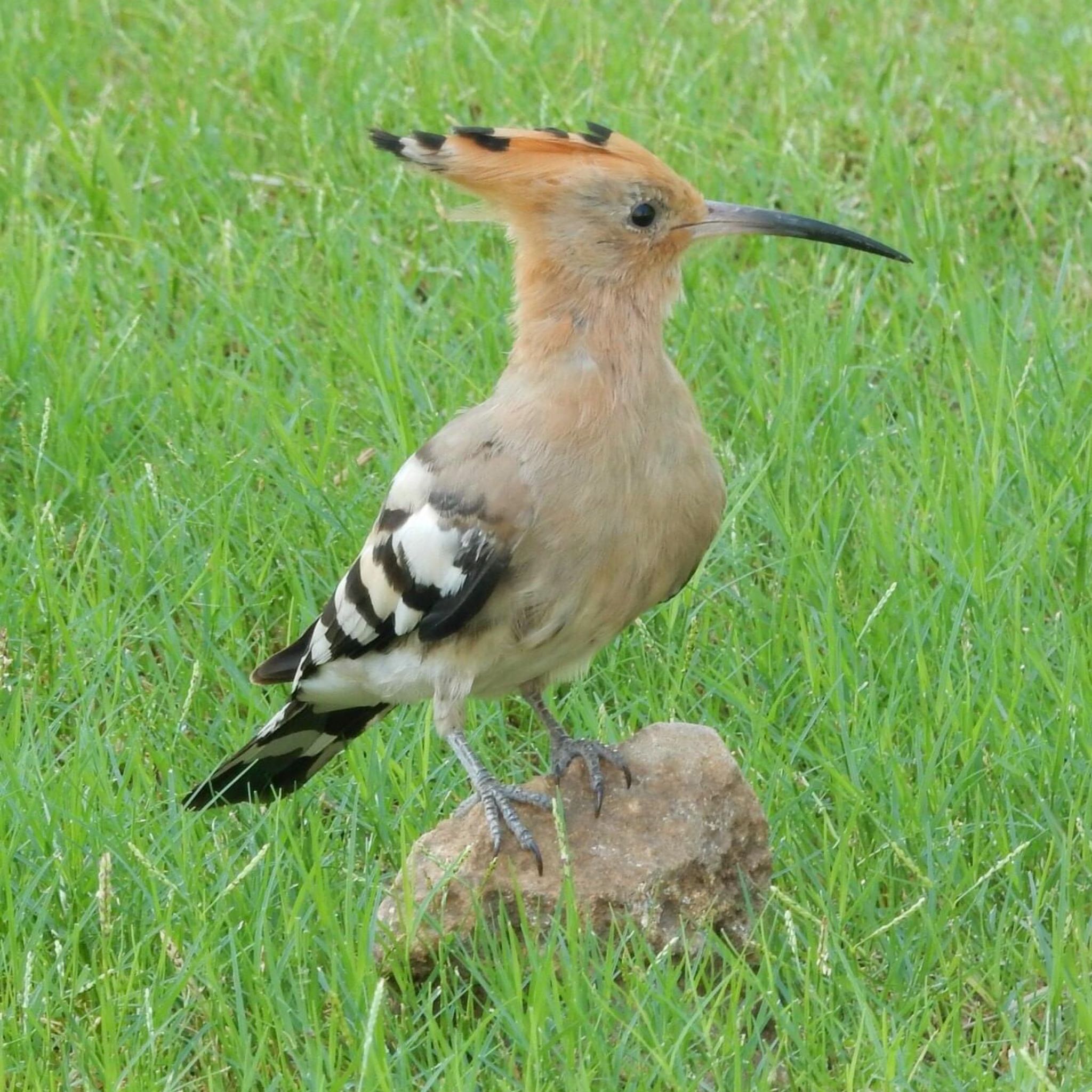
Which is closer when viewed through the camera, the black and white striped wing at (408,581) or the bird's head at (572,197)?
the black and white striped wing at (408,581)

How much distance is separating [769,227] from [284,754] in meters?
1.06


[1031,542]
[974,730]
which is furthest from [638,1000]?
[1031,542]

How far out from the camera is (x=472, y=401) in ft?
12.2

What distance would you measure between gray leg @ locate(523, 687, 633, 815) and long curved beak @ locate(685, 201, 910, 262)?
2.35ft

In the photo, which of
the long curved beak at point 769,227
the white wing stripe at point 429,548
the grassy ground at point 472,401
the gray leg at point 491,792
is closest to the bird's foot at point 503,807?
the gray leg at point 491,792

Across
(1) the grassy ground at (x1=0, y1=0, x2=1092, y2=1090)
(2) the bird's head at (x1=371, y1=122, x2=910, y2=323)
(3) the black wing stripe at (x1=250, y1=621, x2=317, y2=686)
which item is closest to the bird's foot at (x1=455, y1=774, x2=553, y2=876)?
(1) the grassy ground at (x1=0, y1=0, x2=1092, y2=1090)

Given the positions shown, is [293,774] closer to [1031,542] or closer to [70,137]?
[1031,542]

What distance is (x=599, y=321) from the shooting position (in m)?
2.68

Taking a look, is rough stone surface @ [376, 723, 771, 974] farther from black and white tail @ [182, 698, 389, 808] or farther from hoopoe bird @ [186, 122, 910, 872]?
black and white tail @ [182, 698, 389, 808]

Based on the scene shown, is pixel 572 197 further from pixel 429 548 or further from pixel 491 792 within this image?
pixel 491 792

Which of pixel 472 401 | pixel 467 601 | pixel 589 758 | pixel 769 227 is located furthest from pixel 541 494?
pixel 472 401

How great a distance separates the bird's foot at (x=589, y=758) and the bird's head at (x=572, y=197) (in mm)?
632

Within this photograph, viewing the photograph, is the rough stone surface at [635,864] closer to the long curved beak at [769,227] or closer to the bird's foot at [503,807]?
the bird's foot at [503,807]

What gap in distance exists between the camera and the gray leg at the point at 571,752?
8.50 ft
